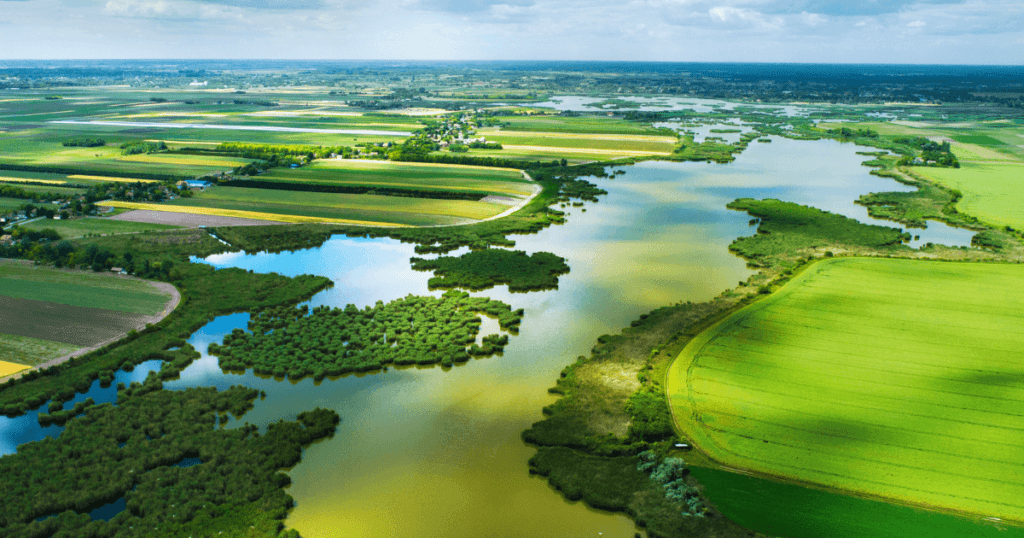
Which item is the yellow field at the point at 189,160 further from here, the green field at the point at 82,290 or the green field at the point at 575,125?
the green field at the point at 575,125

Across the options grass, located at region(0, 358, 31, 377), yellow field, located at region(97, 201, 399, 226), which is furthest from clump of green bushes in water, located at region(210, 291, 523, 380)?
yellow field, located at region(97, 201, 399, 226)

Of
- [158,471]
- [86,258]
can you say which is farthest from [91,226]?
[158,471]

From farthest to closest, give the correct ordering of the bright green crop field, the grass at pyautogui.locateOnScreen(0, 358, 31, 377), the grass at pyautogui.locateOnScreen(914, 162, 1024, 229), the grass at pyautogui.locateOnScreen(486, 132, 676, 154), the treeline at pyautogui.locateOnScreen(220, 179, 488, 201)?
the grass at pyautogui.locateOnScreen(486, 132, 676, 154) < the treeline at pyautogui.locateOnScreen(220, 179, 488, 201) < the grass at pyautogui.locateOnScreen(914, 162, 1024, 229) < the grass at pyautogui.locateOnScreen(0, 358, 31, 377) < the bright green crop field

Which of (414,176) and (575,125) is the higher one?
(575,125)

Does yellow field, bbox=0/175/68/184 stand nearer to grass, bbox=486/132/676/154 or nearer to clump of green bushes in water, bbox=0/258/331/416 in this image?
clump of green bushes in water, bbox=0/258/331/416

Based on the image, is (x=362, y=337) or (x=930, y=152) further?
(x=930, y=152)

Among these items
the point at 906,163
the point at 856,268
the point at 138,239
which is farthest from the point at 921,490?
the point at 906,163

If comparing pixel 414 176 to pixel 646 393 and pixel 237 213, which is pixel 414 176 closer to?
pixel 237 213
